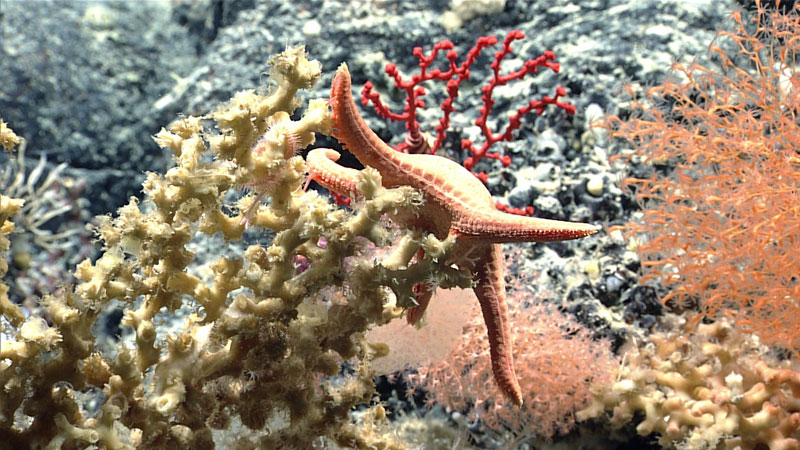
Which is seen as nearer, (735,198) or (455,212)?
(455,212)

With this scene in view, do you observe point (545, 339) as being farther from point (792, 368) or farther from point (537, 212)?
point (792, 368)

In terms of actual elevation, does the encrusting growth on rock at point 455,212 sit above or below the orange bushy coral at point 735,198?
above

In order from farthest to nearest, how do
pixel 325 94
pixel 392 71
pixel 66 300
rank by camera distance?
pixel 325 94, pixel 392 71, pixel 66 300

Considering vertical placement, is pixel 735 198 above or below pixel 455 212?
below

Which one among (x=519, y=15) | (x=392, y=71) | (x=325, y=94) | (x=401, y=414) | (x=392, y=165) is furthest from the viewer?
(x=519, y=15)

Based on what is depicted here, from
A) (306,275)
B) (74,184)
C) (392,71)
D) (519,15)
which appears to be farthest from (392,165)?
(74,184)

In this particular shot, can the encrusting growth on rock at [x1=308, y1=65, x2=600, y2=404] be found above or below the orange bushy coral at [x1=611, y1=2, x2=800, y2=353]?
above

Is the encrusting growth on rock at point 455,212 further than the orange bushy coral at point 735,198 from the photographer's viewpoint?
No

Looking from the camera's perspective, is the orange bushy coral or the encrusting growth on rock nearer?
the encrusting growth on rock
